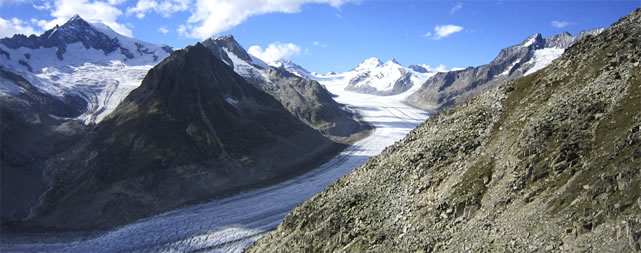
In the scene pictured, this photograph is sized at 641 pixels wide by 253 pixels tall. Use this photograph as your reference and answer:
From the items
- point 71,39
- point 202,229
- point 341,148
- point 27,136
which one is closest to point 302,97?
point 341,148

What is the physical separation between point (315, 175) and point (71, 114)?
59613 mm

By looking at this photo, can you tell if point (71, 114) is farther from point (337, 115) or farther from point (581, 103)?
point (581, 103)

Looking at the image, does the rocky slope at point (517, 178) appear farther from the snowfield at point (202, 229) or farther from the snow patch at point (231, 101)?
the snow patch at point (231, 101)

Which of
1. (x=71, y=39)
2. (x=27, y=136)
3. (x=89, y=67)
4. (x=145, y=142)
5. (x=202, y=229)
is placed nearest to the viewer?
(x=202, y=229)

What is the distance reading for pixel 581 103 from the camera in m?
16.7

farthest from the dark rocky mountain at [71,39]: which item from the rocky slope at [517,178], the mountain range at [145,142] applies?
the rocky slope at [517,178]

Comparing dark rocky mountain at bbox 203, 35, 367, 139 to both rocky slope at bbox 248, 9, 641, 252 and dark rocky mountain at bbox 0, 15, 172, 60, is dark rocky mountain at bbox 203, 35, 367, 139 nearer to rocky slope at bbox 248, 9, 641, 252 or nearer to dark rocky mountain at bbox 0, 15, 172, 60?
dark rocky mountain at bbox 0, 15, 172, 60

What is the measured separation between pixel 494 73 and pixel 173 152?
16467cm

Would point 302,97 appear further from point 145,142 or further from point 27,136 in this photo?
point 27,136

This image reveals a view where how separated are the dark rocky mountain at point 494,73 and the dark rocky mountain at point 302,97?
64.1 meters

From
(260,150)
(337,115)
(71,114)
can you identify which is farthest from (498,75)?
(71,114)

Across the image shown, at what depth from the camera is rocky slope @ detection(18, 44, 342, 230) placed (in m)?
41.0

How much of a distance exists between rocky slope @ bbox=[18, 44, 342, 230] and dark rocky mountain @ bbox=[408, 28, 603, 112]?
110 metres

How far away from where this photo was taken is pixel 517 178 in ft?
51.1
